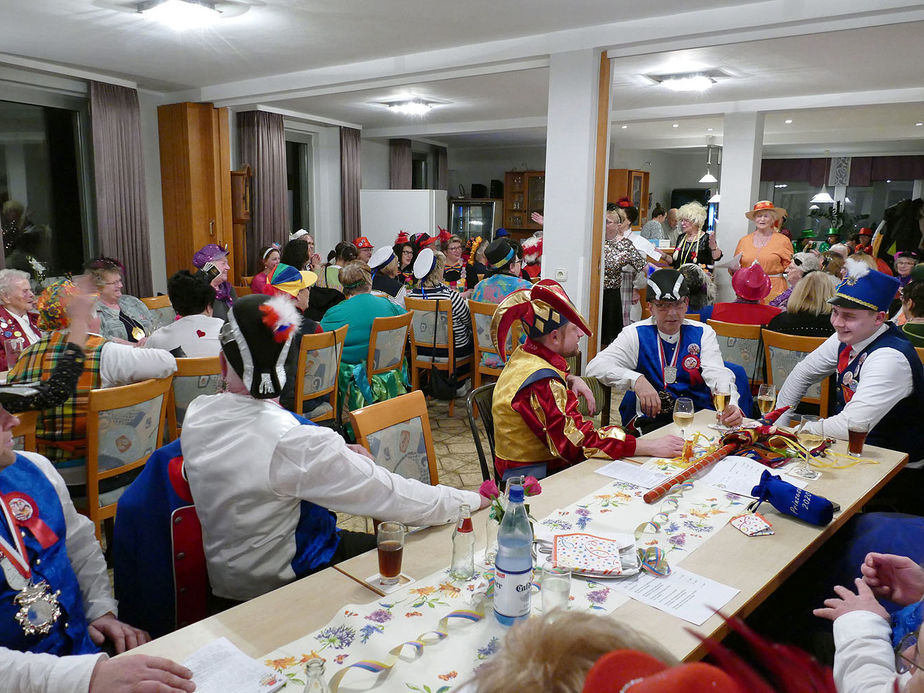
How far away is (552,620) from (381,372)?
400 cm

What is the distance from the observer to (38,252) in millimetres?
6641

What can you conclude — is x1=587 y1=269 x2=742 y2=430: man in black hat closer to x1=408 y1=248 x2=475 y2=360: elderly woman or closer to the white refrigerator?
x1=408 y1=248 x2=475 y2=360: elderly woman

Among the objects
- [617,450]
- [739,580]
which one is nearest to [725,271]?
[617,450]

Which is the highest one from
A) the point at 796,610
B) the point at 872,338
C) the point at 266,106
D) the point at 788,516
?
the point at 266,106

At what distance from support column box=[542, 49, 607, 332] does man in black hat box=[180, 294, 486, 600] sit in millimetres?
3755

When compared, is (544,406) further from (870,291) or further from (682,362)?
(870,291)

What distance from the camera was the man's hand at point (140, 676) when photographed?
1.14 meters

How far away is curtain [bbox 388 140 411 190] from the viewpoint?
1108 cm

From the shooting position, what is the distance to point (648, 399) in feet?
9.65

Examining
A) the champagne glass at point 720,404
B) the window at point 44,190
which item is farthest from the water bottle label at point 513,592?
the window at point 44,190

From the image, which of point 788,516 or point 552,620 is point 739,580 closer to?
point 788,516

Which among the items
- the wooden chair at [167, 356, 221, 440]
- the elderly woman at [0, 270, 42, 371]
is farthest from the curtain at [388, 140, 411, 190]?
the wooden chair at [167, 356, 221, 440]

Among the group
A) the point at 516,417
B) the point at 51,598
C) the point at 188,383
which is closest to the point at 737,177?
the point at 516,417

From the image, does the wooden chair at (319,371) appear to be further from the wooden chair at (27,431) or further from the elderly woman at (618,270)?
the elderly woman at (618,270)
